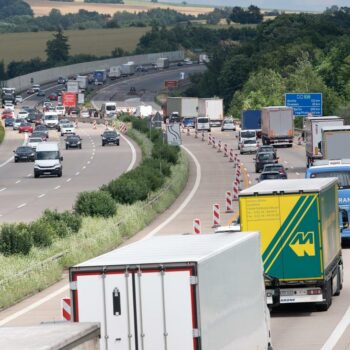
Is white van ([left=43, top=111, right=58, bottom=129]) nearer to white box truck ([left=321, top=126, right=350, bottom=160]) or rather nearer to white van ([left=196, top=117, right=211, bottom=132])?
white van ([left=196, top=117, right=211, bottom=132])

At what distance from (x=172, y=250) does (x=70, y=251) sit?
64.6 feet

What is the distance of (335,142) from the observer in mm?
62906

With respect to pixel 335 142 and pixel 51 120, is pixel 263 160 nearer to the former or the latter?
pixel 335 142

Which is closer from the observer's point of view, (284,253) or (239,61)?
Answer: (284,253)

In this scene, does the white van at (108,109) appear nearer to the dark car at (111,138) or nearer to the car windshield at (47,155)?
the dark car at (111,138)

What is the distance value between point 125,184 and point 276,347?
2886 cm

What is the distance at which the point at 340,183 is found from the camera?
121ft

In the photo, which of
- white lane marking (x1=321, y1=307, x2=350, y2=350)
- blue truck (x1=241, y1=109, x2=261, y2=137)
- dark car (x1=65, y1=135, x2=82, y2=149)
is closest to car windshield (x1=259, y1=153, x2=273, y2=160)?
dark car (x1=65, y1=135, x2=82, y2=149)

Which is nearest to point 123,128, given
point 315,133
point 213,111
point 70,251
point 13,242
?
point 213,111

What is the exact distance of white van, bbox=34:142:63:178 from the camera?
252ft

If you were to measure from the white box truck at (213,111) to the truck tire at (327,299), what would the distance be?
111m

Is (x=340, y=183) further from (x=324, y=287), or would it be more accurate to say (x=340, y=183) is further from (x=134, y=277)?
(x=134, y=277)

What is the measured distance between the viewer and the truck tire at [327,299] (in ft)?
85.4

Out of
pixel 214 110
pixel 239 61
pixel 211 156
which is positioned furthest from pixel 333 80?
pixel 211 156
